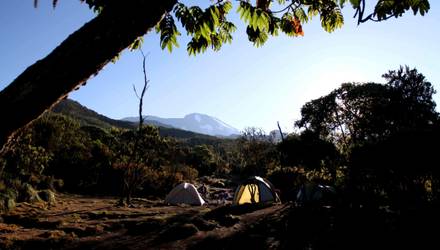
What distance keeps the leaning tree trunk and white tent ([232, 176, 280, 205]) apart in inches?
957

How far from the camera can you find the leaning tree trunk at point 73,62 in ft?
5.41

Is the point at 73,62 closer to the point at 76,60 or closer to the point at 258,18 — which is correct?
the point at 76,60

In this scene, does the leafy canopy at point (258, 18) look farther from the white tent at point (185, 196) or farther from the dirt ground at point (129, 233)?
the white tent at point (185, 196)

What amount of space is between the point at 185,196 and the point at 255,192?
7.09 metres

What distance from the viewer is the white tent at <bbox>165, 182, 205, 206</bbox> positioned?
30266mm

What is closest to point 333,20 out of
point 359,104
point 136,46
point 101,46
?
point 136,46

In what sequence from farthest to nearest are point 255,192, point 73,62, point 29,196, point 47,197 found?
point 47,197, point 29,196, point 255,192, point 73,62

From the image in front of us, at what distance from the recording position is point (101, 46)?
69.5 inches

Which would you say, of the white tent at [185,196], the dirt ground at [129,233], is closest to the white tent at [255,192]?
the white tent at [185,196]

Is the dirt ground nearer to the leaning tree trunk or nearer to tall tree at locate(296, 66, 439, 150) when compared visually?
the leaning tree trunk

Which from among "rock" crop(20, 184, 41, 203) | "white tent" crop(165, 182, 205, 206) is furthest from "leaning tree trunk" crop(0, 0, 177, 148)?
Answer: "white tent" crop(165, 182, 205, 206)

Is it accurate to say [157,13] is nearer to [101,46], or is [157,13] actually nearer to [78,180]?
[101,46]

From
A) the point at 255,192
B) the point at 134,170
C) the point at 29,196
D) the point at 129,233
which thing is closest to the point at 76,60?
the point at 129,233

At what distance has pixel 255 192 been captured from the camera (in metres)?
26.2
